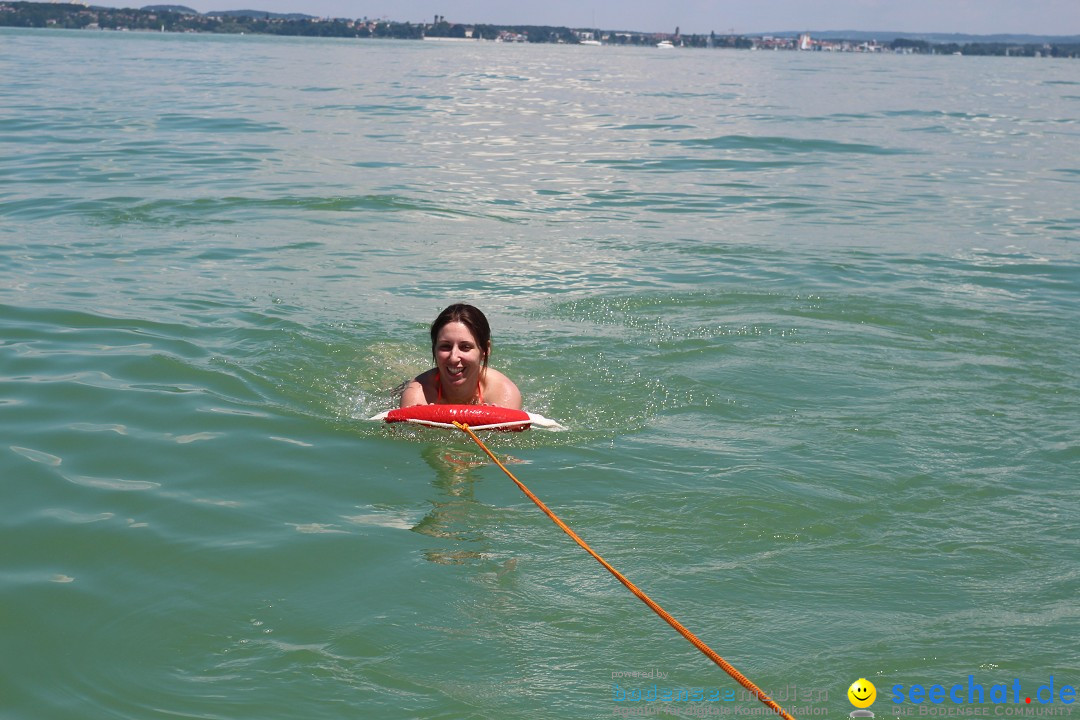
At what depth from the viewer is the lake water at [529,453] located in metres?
3.67

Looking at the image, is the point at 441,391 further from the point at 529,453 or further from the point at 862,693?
the point at 862,693

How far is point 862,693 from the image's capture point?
3.48m

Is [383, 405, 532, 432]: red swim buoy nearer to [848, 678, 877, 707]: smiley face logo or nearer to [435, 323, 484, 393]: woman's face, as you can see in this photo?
[435, 323, 484, 393]: woman's face

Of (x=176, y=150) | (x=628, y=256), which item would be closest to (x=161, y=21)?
(x=176, y=150)

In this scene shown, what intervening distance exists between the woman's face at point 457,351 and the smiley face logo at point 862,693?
2646 millimetres

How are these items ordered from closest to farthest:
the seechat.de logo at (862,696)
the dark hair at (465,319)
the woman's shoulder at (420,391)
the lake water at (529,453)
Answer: the seechat.de logo at (862,696) → the lake water at (529,453) → the dark hair at (465,319) → the woman's shoulder at (420,391)

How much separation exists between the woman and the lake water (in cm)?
31

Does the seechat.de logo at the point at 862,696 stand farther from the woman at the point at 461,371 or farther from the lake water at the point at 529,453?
the woman at the point at 461,371

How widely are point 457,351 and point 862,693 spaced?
2.71 metres

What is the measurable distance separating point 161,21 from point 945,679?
423ft

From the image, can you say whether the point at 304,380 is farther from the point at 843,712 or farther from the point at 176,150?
the point at 176,150

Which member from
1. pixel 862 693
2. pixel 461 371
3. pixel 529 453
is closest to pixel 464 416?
pixel 461 371

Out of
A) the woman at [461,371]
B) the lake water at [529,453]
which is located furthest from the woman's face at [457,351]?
the lake water at [529,453]

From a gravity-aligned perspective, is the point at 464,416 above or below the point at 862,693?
above
